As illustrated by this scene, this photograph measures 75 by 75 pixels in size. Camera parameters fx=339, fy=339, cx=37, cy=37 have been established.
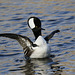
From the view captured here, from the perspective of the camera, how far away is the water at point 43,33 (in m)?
10.4

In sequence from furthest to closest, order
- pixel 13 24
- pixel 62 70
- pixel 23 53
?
1. pixel 13 24
2. pixel 23 53
3. pixel 62 70

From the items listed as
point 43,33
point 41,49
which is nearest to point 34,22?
point 41,49

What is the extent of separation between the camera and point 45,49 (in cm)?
1119

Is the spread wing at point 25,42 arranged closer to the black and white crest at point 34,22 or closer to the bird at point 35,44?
the bird at point 35,44

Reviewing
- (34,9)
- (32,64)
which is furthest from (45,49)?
(34,9)

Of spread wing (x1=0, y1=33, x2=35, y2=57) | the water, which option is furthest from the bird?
the water

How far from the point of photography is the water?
410 inches

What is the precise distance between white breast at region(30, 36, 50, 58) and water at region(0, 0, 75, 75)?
0.59 ft

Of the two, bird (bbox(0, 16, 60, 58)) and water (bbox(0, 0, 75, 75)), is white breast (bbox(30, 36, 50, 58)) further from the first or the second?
water (bbox(0, 0, 75, 75))

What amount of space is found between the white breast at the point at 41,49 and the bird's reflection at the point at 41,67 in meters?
0.17

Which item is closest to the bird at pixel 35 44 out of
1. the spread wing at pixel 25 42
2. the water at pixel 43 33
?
the spread wing at pixel 25 42

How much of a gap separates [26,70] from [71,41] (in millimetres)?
3242

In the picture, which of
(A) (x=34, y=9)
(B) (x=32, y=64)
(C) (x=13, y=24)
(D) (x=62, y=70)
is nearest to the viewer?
(D) (x=62, y=70)

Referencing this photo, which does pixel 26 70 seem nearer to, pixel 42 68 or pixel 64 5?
pixel 42 68
